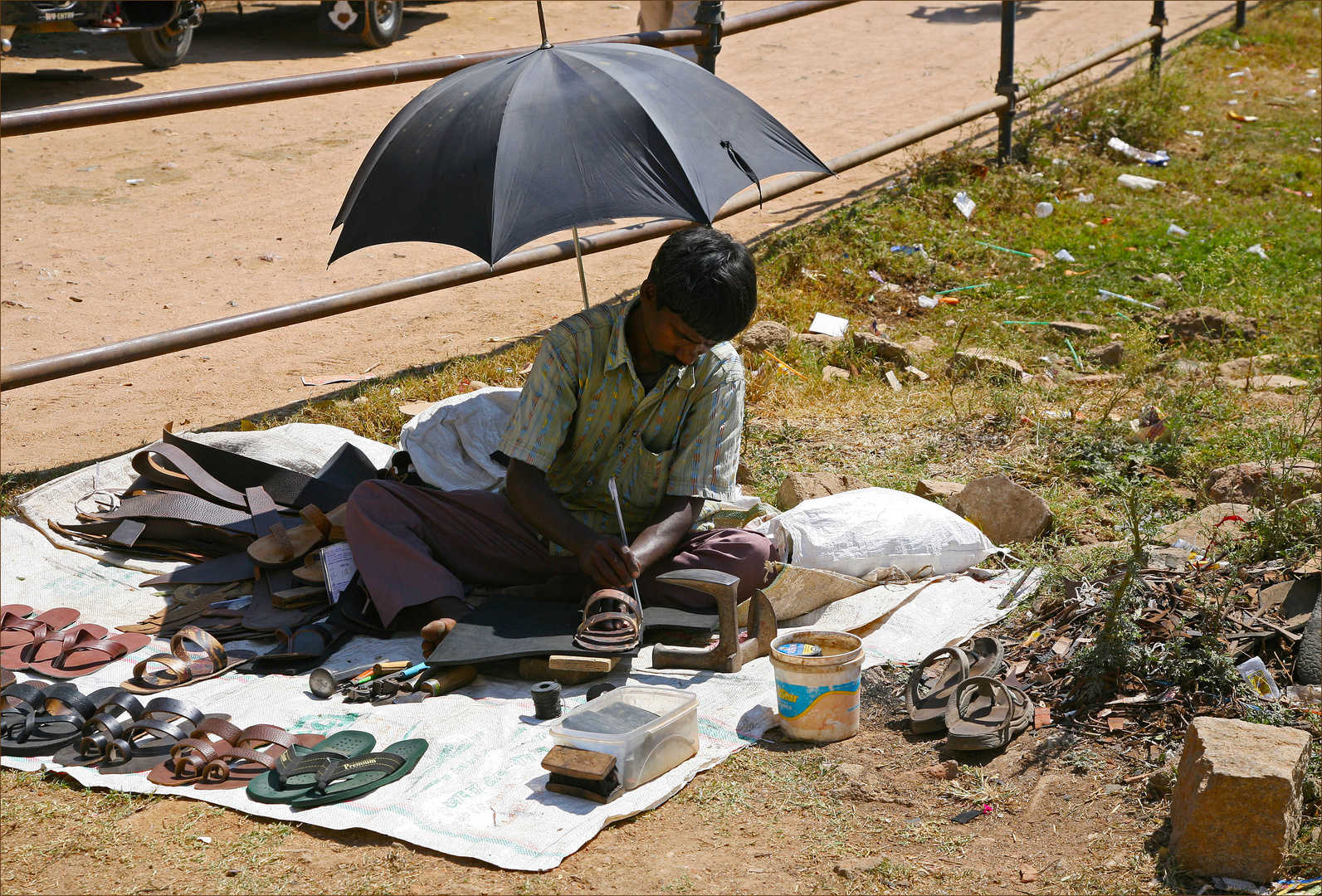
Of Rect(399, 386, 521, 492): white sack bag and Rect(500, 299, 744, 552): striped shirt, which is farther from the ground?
Rect(500, 299, 744, 552): striped shirt

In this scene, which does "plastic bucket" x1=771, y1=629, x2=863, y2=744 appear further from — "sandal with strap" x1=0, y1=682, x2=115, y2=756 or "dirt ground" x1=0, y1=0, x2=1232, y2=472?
"dirt ground" x1=0, y1=0, x2=1232, y2=472

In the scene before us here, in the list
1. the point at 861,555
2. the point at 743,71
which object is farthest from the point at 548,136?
the point at 743,71

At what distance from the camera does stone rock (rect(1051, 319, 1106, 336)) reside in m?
5.33

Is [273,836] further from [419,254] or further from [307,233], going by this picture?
[307,233]

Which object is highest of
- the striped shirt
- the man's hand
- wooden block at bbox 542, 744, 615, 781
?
the striped shirt

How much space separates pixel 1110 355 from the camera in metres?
5.08

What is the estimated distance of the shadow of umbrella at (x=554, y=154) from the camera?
2.84 m

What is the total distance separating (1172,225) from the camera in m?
6.66

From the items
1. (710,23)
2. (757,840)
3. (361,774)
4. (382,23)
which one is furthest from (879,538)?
(382,23)

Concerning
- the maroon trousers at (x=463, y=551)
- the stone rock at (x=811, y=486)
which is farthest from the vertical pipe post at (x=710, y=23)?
the maroon trousers at (x=463, y=551)

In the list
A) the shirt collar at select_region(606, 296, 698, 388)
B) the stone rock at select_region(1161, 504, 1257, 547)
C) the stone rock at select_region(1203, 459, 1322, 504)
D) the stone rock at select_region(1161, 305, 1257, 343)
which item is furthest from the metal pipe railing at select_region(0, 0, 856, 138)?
the stone rock at select_region(1161, 305, 1257, 343)

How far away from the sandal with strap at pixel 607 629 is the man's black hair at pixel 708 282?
707 millimetres

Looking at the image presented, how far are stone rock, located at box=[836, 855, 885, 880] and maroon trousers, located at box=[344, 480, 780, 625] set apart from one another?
1.08 m

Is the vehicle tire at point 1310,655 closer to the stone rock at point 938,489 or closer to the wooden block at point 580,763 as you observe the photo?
the stone rock at point 938,489
